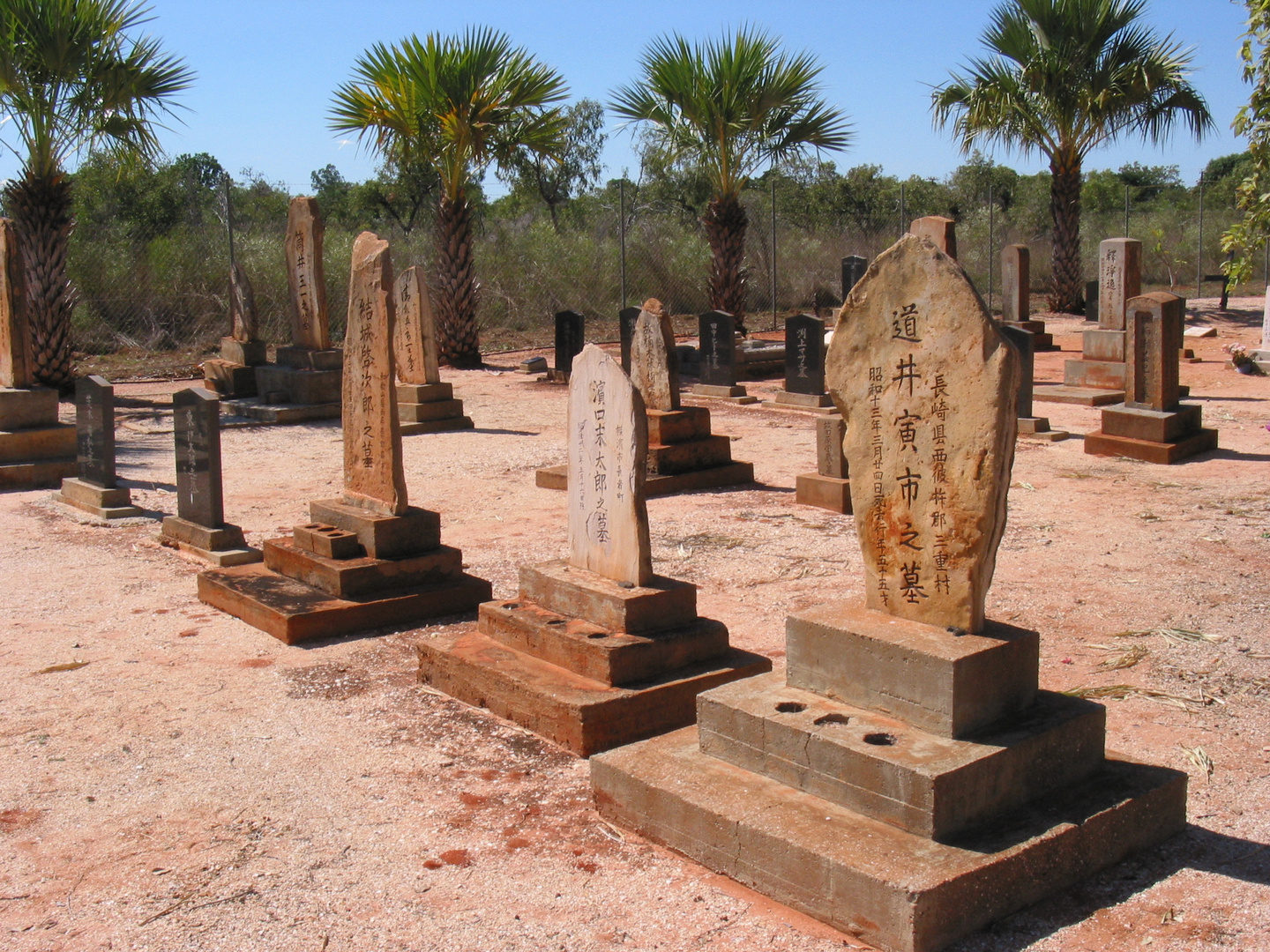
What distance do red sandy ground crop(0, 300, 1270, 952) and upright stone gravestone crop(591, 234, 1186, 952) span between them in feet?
0.46

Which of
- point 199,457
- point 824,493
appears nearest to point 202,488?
point 199,457

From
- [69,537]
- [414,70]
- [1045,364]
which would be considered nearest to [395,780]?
[69,537]

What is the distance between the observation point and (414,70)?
54.2 ft

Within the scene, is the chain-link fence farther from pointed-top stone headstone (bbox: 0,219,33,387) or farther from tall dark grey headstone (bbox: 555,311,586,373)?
pointed-top stone headstone (bbox: 0,219,33,387)

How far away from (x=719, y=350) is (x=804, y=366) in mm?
1543

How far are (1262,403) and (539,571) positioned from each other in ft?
37.5

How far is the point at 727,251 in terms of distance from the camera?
20594 mm

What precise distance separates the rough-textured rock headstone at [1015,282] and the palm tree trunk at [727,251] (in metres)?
4.41

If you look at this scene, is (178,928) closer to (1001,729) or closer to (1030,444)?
(1001,729)

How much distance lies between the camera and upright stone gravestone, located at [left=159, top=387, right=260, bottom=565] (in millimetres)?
8086

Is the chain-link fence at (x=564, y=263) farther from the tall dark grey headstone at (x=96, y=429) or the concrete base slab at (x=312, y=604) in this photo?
the concrete base slab at (x=312, y=604)

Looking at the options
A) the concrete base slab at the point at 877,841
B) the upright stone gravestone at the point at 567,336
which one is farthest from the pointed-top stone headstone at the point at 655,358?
the concrete base slab at the point at 877,841

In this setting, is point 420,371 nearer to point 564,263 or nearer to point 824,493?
point 824,493

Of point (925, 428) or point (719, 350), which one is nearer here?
point (925, 428)
